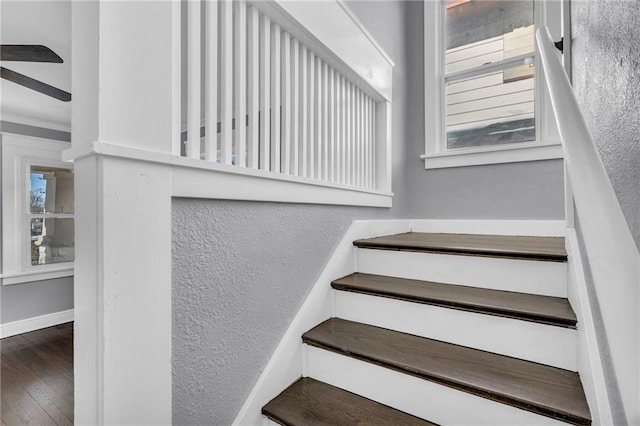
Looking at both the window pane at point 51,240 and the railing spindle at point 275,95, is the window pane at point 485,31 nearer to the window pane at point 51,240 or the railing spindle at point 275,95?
the railing spindle at point 275,95

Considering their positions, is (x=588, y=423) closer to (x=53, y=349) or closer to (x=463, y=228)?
(x=463, y=228)

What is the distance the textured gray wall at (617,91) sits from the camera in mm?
525

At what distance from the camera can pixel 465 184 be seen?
2197 millimetres

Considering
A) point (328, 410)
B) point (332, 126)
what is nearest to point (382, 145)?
point (332, 126)

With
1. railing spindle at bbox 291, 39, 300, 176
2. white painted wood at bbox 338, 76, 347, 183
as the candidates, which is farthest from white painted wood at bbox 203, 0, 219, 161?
white painted wood at bbox 338, 76, 347, 183

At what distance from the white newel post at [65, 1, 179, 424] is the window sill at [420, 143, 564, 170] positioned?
6.50 ft

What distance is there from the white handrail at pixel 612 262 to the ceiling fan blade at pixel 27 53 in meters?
2.31

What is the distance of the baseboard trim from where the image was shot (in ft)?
10.3

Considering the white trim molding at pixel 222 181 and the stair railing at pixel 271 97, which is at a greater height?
the stair railing at pixel 271 97

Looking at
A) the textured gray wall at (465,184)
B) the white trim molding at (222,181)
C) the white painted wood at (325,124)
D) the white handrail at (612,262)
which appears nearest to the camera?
the white handrail at (612,262)

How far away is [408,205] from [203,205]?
1844mm

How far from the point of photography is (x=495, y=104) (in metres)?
2.19

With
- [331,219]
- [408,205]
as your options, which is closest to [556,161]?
[408,205]

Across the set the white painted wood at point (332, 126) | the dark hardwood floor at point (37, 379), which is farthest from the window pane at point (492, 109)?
the dark hardwood floor at point (37, 379)
